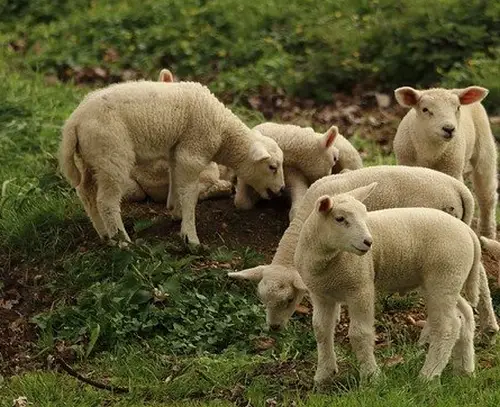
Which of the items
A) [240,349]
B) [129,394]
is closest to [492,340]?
[240,349]

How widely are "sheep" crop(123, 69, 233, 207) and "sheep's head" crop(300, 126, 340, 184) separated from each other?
805 millimetres

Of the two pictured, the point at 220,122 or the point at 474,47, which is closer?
the point at 220,122

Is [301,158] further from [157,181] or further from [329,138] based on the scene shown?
[157,181]

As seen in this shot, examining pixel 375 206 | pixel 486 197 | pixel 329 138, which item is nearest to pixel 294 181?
pixel 329 138

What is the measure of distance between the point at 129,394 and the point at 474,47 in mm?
9150

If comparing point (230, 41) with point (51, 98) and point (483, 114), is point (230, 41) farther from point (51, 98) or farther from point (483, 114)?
point (483, 114)

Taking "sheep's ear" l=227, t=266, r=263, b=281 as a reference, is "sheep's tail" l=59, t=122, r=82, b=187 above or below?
above

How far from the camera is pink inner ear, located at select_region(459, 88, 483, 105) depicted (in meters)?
9.84

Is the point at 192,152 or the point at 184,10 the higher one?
the point at 192,152

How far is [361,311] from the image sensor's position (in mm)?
7773

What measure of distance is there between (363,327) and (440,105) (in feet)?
8.39

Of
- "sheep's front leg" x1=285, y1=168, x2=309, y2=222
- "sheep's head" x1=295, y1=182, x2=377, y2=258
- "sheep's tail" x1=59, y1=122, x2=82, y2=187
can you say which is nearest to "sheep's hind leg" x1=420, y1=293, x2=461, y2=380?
"sheep's head" x1=295, y1=182, x2=377, y2=258

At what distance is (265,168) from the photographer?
1046 centimetres

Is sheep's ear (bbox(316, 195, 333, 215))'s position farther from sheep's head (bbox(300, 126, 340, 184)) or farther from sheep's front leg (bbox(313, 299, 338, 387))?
sheep's head (bbox(300, 126, 340, 184))
